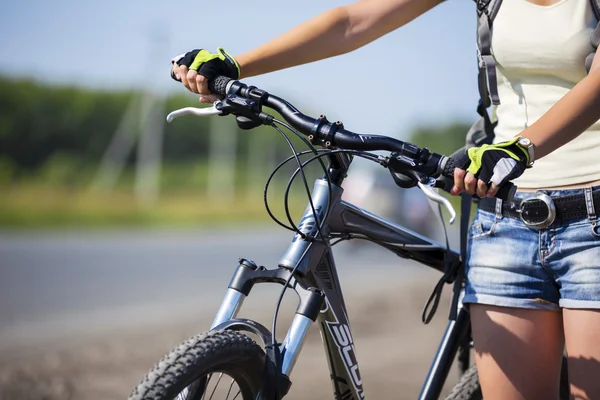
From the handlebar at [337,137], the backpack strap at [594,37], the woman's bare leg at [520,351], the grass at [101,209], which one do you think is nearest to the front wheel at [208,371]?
the handlebar at [337,137]

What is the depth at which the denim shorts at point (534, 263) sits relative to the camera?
2.42 m

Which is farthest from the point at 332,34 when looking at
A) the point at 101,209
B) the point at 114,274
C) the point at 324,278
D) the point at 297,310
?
the point at 101,209

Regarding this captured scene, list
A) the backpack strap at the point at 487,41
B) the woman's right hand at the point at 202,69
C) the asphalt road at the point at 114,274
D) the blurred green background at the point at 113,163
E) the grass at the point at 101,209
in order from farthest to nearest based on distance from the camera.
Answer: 1. the blurred green background at the point at 113,163
2. the grass at the point at 101,209
3. the asphalt road at the point at 114,274
4. the backpack strap at the point at 487,41
5. the woman's right hand at the point at 202,69

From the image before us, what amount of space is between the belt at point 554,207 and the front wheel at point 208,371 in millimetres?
971

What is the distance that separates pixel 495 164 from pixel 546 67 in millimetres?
651

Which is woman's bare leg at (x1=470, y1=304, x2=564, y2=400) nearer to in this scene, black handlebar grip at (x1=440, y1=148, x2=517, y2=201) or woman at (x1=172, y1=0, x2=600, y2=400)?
woman at (x1=172, y1=0, x2=600, y2=400)

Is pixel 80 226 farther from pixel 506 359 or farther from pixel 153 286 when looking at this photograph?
pixel 506 359

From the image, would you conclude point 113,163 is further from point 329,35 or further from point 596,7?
point 596,7

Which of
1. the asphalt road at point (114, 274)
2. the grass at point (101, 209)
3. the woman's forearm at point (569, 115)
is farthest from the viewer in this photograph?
the grass at point (101, 209)

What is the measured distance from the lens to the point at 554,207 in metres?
2.48

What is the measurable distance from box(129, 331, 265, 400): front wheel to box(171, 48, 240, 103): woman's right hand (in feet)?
2.35

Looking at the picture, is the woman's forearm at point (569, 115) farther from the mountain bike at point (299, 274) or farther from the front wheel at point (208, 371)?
the front wheel at point (208, 371)

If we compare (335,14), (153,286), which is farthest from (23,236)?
(335,14)

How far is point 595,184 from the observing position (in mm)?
2465
